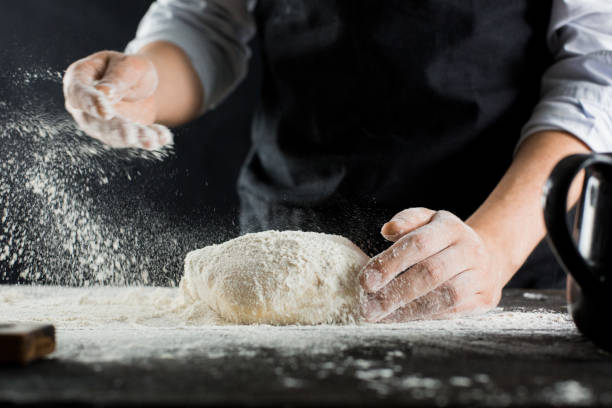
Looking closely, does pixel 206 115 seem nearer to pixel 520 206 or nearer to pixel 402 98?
pixel 402 98

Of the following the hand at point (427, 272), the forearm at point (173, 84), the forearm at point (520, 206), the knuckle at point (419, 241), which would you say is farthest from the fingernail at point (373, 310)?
the forearm at point (173, 84)

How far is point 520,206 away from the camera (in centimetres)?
114

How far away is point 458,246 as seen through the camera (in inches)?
37.9

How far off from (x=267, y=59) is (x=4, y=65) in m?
0.71

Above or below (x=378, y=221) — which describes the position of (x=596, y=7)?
above

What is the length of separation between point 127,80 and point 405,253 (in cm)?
75

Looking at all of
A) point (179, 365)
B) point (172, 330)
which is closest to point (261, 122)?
point (172, 330)

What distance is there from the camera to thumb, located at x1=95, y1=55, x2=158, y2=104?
45.3 inches

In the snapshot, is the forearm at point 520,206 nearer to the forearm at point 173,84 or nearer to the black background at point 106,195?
the black background at point 106,195

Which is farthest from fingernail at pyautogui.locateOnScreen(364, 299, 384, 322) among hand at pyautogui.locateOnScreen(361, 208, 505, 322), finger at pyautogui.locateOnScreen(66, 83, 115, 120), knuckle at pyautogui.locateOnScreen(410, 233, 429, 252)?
finger at pyautogui.locateOnScreen(66, 83, 115, 120)

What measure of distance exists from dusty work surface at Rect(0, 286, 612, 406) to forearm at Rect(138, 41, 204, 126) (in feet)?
2.64

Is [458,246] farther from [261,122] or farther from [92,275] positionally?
[261,122]

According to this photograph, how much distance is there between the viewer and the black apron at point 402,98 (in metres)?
1.38

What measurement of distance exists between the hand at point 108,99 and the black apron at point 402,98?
46 cm
